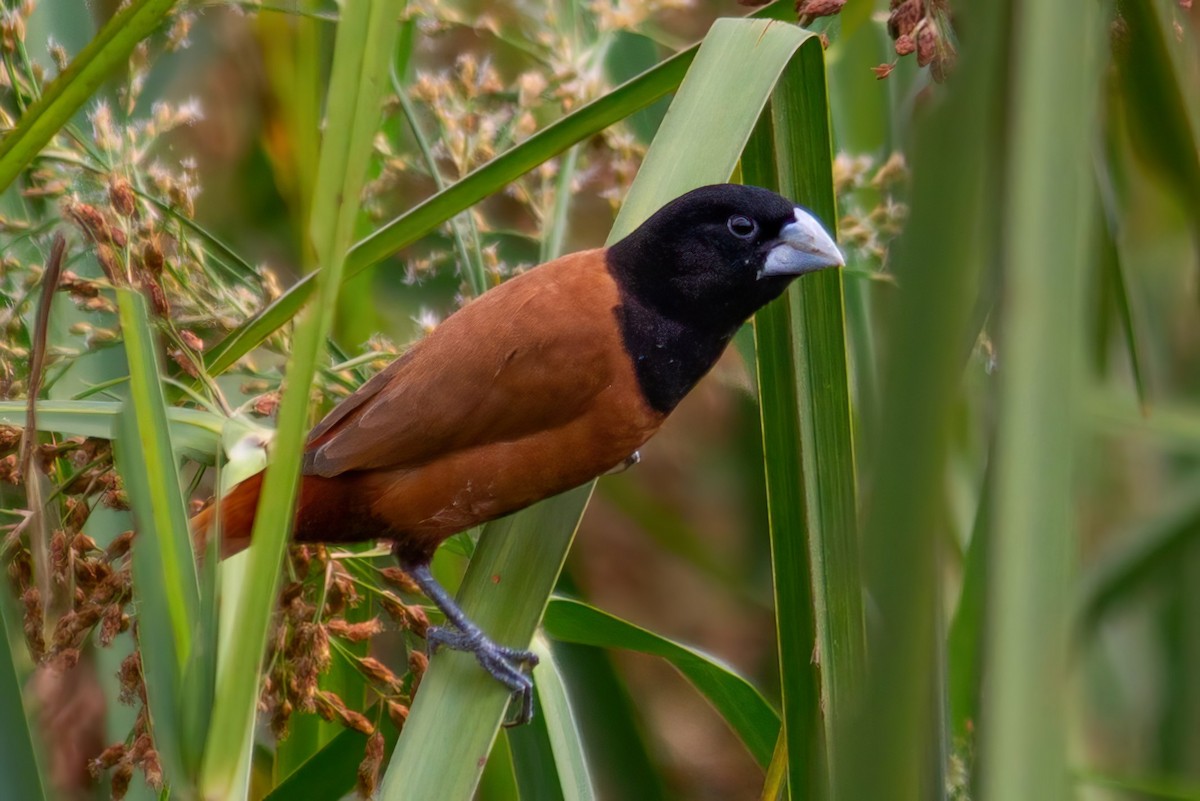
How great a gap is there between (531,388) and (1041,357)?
3.70 feet

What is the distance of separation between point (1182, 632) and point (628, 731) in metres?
0.76

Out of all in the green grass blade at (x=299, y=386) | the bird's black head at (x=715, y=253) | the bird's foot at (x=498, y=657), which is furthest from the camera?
the bird's black head at (x=715, y=253)

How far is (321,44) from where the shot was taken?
230cm

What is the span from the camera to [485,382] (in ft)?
5.05

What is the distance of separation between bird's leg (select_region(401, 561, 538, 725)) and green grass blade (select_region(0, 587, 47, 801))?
39 cm

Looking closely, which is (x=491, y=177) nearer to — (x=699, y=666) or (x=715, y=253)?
(x=715, y=253)

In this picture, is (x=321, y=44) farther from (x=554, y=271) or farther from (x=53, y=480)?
(x=53, y=480)

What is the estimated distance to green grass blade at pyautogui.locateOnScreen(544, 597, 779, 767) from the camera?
1358 millimetres

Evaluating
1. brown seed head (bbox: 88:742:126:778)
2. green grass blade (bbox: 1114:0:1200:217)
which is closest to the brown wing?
brown seed head (bbox: 88:742:126:778)

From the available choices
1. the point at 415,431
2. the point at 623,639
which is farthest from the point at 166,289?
the point at 623,639

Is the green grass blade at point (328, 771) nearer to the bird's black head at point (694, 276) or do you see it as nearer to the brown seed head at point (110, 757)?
the brown seed head at point (110, 757)

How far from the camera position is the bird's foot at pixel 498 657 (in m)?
1.16

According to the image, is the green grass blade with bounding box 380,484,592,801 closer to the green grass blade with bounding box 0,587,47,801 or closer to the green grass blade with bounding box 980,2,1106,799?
the green grass blade with bounding box 0,587,47,801

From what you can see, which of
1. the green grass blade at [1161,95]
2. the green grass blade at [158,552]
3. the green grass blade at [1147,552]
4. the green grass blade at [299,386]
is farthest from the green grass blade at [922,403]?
the green grass blade at [1147,552]
